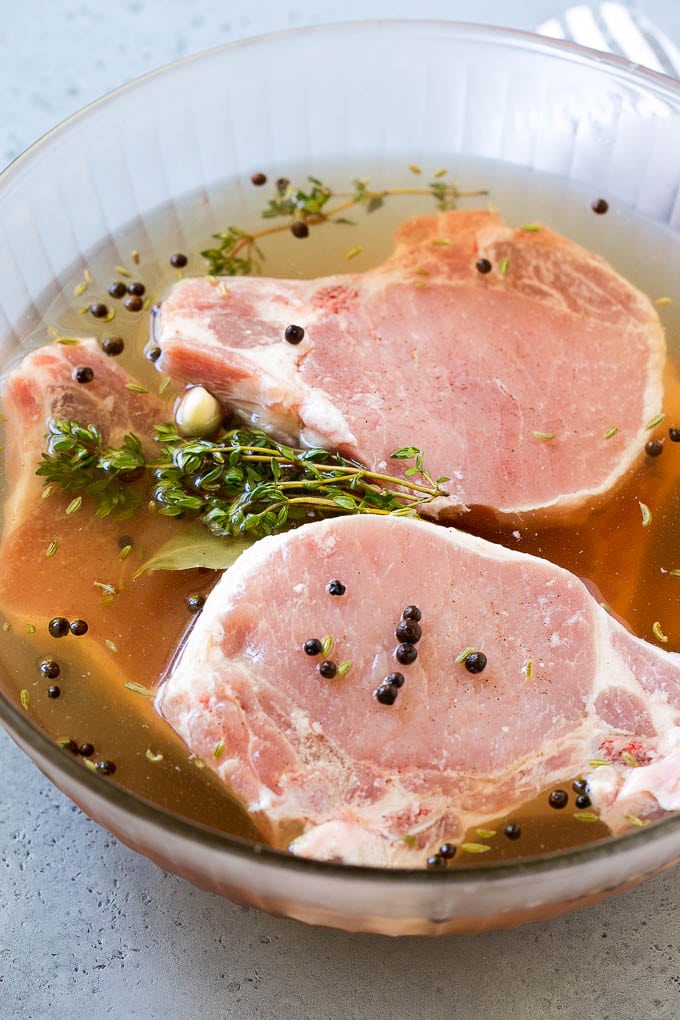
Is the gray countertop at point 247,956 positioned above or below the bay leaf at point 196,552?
below

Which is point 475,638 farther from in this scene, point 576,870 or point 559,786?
point 576,870

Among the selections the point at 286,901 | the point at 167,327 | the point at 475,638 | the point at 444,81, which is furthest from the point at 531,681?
the point at 444,81

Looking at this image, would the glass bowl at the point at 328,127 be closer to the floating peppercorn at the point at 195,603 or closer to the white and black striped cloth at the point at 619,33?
the white and black striped cloth at the point at 619,33

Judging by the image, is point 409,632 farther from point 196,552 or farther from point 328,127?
point 328,127

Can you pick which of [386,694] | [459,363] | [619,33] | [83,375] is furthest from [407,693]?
[619,33]

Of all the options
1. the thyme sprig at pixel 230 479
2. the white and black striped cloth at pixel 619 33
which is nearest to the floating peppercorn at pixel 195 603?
the thyme sprig at pixel 230 479
